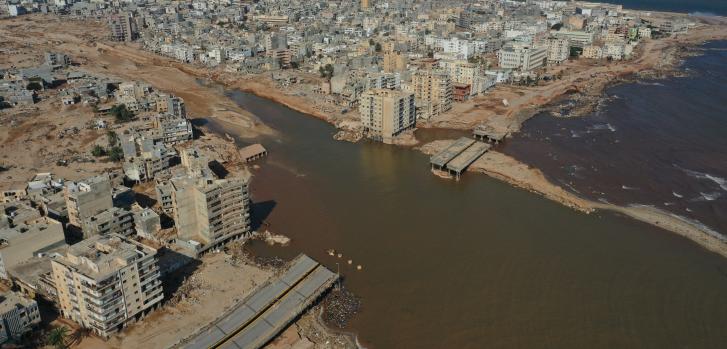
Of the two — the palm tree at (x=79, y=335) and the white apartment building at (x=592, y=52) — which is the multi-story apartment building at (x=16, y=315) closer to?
the palm tree at (x=79, y=335)

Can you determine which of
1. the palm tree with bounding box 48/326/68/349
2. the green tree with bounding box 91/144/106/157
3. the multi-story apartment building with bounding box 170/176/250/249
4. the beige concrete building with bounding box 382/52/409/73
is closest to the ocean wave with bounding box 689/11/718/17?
the beige concrete building with bounding box 382/52/409/73

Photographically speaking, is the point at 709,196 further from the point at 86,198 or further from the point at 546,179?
the point at 86,198

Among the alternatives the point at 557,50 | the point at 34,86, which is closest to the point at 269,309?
the point at 34,86

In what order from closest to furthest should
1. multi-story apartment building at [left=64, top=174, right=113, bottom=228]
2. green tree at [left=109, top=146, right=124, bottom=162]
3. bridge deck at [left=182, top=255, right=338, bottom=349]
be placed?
bridge deck at [left=182, top=255, right=338, bottom=349] < multi-story apartment building at [left=64, top=174, right=113, bottom=228] < green tree at [left=109, top=146, right=124, bottom=162]

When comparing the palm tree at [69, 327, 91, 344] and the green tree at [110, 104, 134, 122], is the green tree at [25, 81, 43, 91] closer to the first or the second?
the green tree at [110, 104, 134, 122]

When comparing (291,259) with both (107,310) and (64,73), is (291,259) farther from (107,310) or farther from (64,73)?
(64,73)

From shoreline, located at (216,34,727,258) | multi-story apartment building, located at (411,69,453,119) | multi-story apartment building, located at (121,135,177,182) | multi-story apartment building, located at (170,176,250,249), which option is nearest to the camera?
multi-story apartment building, located at (170,176,250,249)
